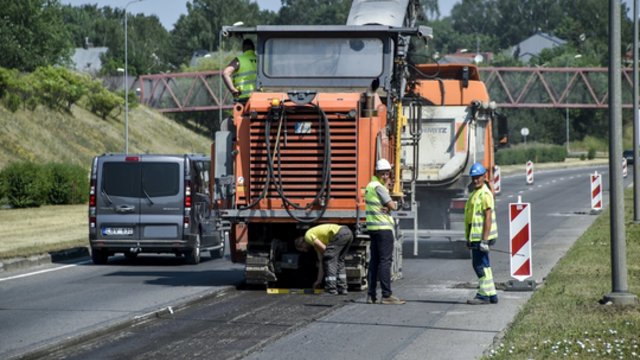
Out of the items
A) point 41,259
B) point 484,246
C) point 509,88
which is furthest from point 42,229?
point 509,88

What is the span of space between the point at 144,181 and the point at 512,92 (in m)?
96.3

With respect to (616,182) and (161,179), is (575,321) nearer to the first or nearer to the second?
(616,182)

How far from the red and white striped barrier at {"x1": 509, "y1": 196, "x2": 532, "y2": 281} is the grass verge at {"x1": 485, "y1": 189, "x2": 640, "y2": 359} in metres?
0.50

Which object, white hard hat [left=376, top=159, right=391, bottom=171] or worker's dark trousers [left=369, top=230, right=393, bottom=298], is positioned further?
white hard hat [left=376, top=159, right=391, bottom=171]

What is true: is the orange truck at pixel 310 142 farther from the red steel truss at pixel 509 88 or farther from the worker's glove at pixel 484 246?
the red steel truss at pixel 509 88

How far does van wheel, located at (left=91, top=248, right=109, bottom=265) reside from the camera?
24.2 meters

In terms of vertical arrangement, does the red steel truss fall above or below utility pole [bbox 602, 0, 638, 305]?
above

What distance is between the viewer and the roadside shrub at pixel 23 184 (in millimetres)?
42469

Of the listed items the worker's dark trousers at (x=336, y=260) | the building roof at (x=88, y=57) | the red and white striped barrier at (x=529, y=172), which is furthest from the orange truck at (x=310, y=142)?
the building roof at (x=88, y=57)

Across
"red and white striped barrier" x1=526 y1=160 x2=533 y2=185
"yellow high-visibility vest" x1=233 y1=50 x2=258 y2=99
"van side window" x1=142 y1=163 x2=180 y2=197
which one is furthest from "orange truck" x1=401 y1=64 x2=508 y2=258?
"red and white striped barrier" x1=526 y1=160 x2=533 y2=185

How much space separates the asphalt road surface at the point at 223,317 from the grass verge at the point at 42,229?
3.32 metres

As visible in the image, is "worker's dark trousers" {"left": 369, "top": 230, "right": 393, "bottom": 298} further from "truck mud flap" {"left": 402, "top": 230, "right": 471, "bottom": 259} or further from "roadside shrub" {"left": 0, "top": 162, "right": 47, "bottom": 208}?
"roadside shrub" {"left": 0, "top": 162, "right": 47, "bottom": 208}

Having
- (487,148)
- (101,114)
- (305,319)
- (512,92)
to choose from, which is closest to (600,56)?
(512,92)

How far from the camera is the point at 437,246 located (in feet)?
92.4
